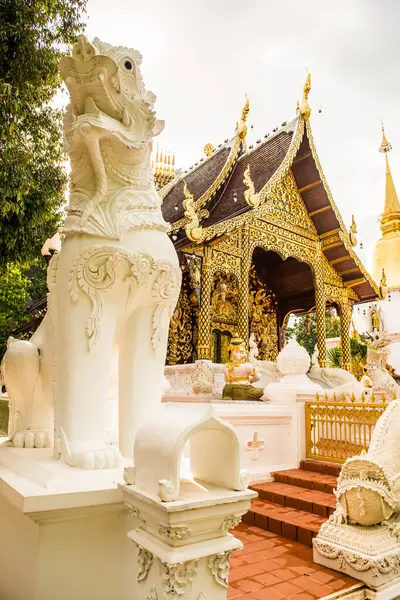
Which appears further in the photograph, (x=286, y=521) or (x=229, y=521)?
(x=286, y=521)

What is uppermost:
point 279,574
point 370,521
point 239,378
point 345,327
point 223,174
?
point 223,174

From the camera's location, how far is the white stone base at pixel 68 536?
1.25 meters

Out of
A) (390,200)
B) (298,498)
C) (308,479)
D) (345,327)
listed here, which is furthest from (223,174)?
(390,200)

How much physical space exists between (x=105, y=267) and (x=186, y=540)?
3.29ft

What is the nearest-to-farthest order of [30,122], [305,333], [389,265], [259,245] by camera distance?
[30,122] → [259,245] → [389,265] → [305,333]

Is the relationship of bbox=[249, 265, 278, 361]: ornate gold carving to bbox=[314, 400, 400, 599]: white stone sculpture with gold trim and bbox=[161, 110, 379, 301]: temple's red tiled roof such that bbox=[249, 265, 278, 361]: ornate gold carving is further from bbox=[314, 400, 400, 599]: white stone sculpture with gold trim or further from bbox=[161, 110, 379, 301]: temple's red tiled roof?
bbox=[314, 400, 400, 599]: white stone sculpture with gold trim

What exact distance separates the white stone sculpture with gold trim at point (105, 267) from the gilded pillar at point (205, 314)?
6.48m

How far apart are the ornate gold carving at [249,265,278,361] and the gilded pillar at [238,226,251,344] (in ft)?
8.06

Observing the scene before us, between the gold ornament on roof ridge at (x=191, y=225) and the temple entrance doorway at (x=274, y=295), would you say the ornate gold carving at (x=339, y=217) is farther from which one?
the gold ornament on roof ridge at (x=191, y=225)

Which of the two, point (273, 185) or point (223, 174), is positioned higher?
point (223, 174)

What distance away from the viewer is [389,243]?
824 inches

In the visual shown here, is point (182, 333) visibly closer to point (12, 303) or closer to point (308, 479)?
point (308, 479)

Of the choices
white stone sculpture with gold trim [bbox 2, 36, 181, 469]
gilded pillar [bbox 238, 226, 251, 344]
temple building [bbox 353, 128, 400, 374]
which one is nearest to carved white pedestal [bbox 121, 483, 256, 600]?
white stone sculpture with gold trim [bbox 2, 36, 181, 469]

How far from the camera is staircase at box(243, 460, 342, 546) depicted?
2980 millimetres
